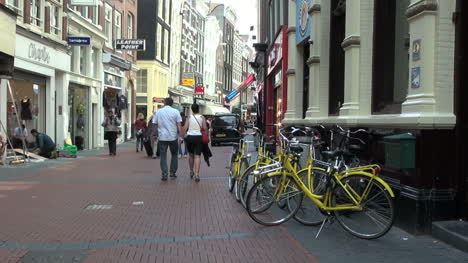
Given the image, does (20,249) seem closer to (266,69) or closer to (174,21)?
(266,69)

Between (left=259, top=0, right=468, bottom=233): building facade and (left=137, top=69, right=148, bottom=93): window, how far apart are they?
110 ft

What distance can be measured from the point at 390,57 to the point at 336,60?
259cm

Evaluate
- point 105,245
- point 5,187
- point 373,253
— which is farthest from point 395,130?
point 5,187

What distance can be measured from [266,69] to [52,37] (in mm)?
10169

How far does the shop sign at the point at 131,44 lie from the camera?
26125mm

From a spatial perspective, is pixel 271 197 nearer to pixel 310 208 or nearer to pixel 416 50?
pixel 310 208

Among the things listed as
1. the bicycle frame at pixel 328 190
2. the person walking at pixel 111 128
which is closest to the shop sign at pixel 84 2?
the person walking at pixel 111 128

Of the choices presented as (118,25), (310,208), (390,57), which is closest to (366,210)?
(310,208)

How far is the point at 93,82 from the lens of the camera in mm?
25391

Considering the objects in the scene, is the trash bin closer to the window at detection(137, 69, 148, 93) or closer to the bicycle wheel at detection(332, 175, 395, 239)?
the bicycle wheel at detection(332, 175, 395, 239)

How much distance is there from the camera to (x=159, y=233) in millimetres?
6059

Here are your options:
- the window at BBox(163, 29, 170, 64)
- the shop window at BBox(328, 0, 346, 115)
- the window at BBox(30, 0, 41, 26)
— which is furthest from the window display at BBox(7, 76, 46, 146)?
the window at BBox(163, 29, 170, 64)

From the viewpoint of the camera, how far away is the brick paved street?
5.00 meters

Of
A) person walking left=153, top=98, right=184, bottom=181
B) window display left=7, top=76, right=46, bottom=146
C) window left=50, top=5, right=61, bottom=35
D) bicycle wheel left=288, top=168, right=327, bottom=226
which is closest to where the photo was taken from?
bicycle wheel left=288, top=168, right=327, bottom=226
